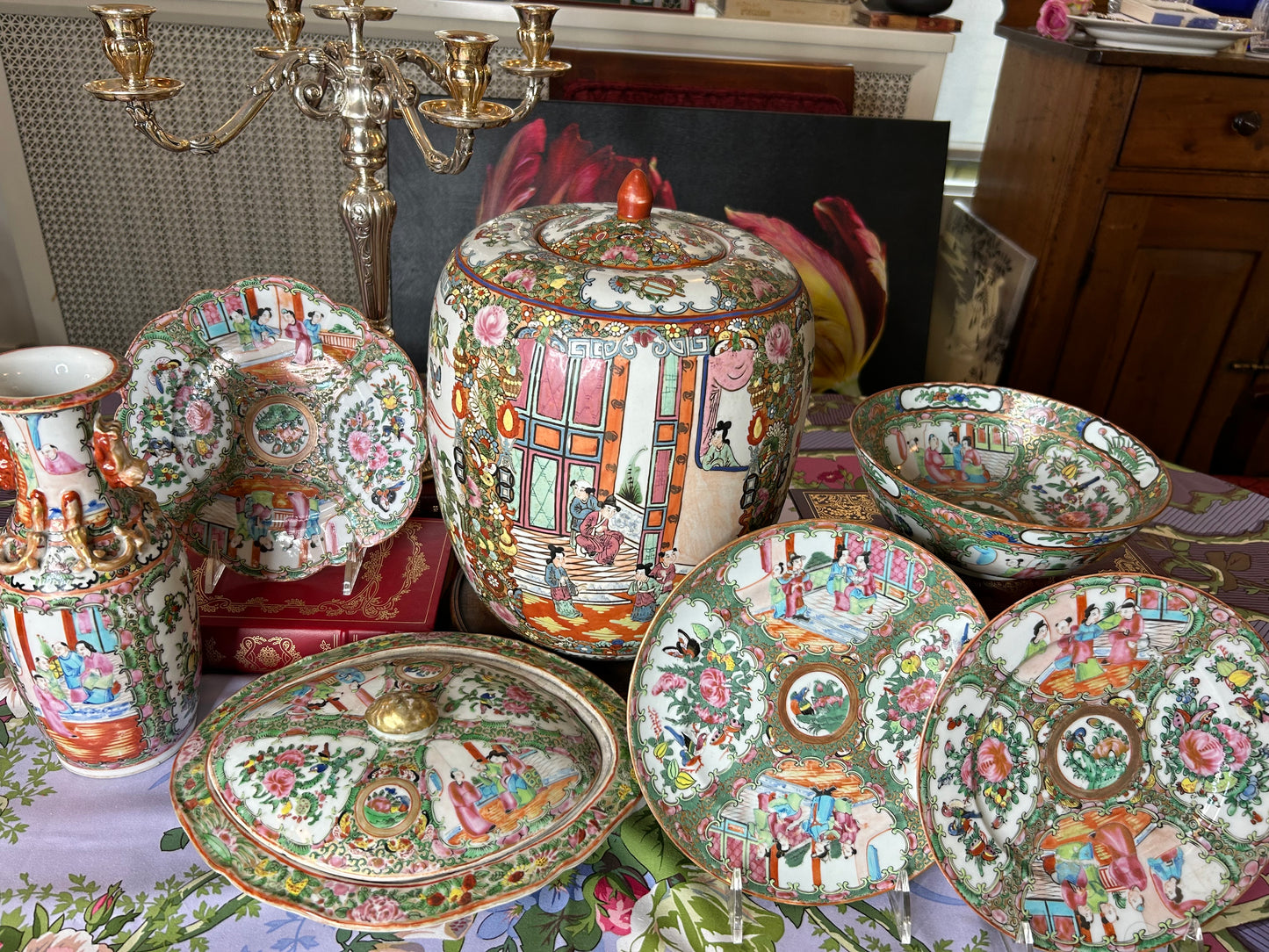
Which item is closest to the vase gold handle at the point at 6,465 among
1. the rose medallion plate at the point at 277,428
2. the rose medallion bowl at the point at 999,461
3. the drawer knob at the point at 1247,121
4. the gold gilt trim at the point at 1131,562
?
the rose medallion plate at the point at 277,428

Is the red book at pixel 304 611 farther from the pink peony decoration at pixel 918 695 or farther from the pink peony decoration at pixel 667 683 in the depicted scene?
the pink peony decoration at pixel 918 695

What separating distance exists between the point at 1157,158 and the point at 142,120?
1.67 m

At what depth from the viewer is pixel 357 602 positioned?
976 mm

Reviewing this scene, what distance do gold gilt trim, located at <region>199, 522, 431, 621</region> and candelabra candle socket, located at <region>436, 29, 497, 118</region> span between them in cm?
48

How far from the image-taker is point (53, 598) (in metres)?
0.72

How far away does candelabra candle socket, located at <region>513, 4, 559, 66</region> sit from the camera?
0.88 m

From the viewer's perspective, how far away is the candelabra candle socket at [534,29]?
0.88 m

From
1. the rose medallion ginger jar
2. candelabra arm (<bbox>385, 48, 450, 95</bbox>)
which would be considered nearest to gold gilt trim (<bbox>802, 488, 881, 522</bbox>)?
the rose medallion ginger jar

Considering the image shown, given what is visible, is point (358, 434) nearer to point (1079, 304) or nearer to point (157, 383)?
point (157, 383)

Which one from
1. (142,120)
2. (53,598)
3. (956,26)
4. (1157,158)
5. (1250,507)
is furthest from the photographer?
(956,26)

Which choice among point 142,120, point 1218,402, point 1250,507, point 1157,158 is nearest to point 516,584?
point 142,120

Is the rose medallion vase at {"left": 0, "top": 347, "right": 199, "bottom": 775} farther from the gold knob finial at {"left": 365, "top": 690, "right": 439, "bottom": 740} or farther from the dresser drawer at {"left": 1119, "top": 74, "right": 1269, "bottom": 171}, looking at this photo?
the dresser drawer at {"left": 1119, "top": 74, "right": 1269, "bottom": 171}

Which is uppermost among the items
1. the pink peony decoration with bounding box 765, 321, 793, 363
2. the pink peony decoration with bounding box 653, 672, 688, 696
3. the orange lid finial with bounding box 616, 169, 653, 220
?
the orange lid finial with bounding box 616, 169, 653, 220

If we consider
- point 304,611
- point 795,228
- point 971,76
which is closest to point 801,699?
point 304,611
